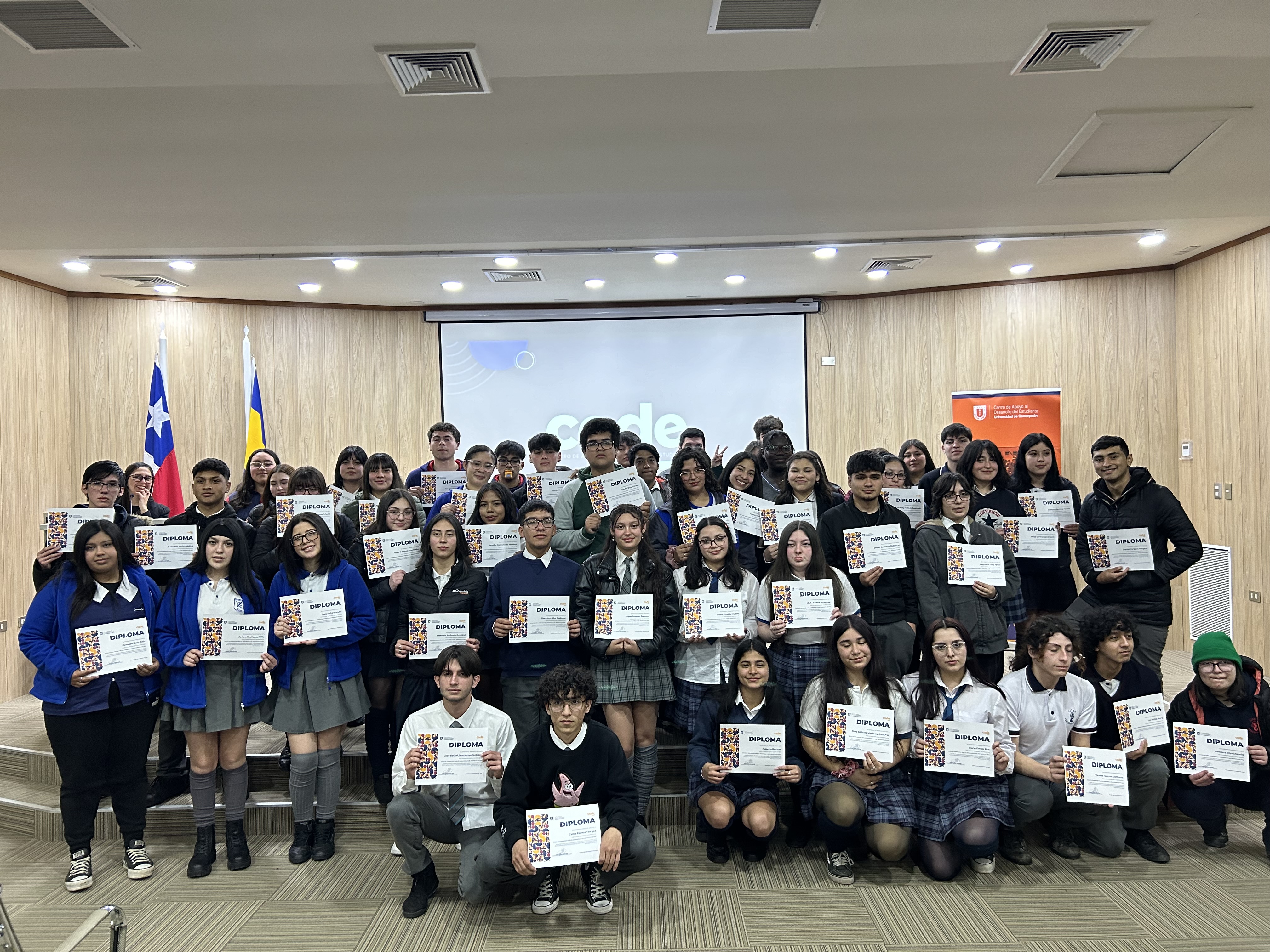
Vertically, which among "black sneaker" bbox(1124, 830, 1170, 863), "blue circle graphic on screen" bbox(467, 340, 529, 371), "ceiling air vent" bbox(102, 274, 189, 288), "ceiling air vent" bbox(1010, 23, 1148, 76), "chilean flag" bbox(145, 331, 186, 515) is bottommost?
"black sneaker" bbox(1124, 830, 1170, 863)

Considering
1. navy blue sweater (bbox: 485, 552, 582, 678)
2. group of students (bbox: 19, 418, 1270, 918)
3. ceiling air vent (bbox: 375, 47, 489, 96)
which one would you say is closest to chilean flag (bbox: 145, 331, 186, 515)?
group of students (bbox: 19, 418, 1270, 918)

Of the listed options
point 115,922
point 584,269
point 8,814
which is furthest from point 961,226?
point 8,814

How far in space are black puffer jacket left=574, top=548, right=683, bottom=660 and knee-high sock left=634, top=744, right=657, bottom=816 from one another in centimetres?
46

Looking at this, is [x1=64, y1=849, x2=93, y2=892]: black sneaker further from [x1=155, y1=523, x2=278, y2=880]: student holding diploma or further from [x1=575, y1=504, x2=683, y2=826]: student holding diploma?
[x1=575, y1=504, x2=683, y2=826]: student holding diploma

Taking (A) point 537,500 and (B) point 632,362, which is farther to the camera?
(B) point 632,362

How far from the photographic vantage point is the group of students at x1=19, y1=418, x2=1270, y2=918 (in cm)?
375

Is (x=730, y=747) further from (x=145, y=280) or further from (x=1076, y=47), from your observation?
(x=145, y=280)

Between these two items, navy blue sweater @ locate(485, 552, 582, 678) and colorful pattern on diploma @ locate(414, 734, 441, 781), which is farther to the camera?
navy blue sweater @ locate(485, 552, 582, 678)

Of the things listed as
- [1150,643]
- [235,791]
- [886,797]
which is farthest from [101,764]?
[1150,643]

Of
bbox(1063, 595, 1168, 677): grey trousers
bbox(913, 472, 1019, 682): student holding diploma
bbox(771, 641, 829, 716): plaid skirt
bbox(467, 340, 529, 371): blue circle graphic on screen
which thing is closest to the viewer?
bbox(771, 641, 829, 716): plaid skirt

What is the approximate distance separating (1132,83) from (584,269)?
479 cm

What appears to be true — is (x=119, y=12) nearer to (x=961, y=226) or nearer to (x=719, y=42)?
(x=719, y=42)

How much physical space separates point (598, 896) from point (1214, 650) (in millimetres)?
3014

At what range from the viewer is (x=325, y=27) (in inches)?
118
